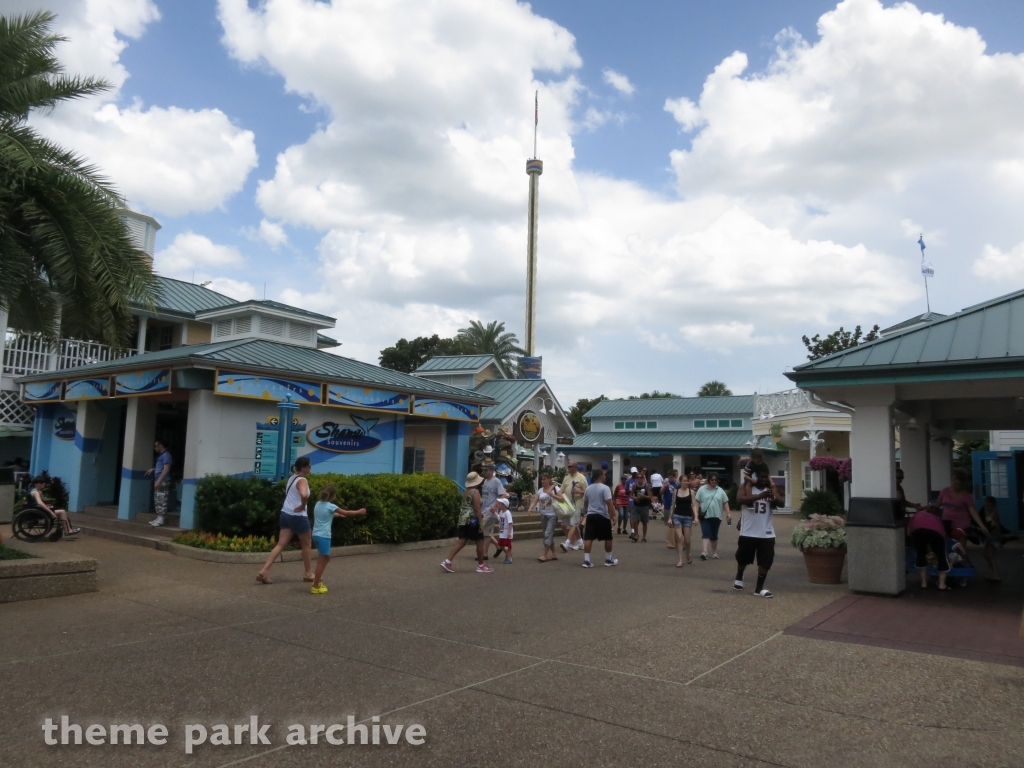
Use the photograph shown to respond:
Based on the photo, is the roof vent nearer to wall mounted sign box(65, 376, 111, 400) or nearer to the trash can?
wall mounted sign box(65, 376, 111, 400)

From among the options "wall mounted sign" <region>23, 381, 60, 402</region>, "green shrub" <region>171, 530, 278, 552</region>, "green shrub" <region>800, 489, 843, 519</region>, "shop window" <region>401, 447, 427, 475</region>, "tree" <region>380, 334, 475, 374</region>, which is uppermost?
"tree" <region>380, 334, 475, 374</region>

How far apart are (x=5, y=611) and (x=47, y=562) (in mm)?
847

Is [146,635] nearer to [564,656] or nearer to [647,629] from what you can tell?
[564,656]

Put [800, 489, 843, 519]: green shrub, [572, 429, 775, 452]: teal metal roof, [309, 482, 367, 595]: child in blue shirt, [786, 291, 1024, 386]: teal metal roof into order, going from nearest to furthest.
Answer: [786, 291, 1024, 386]: teal metal roof < [309, 482, 367, 595]: child in blue shirt < [800, 489, 843, 519]: green shrub < [572, 429, 775, 452]: teal metal roof

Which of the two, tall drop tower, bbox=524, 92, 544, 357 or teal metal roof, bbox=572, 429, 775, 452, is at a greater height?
tall drop tower, bbox=524, 92, 544, 357

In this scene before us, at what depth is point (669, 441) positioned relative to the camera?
131 feet

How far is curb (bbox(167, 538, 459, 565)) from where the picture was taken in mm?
11570

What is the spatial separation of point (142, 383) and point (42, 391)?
5106 millimetres

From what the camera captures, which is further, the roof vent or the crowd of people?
the roof vent

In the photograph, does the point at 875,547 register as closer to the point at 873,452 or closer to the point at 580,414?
the point at 873,452

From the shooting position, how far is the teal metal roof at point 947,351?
28.2ft

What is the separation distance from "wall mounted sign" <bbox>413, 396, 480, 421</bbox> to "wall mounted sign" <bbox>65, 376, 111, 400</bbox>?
637 cm

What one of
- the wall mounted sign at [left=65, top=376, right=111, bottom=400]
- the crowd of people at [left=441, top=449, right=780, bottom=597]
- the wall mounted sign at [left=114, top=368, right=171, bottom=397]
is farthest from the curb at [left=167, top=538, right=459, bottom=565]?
the wall mounted sign at [left=65, top=376, right=111, bottom=400]

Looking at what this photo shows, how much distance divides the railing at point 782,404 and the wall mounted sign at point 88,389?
2420cm
